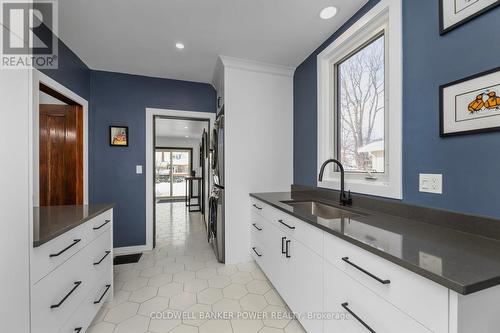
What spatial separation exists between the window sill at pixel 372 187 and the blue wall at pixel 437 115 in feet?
0.18

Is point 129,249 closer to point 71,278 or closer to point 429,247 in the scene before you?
point 71,278

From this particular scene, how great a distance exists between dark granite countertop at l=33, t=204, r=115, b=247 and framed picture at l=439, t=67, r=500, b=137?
2.08m

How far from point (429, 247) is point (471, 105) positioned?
728 millimetres

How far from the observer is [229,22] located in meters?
1.88

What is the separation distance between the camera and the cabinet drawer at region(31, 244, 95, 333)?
1.00 metres

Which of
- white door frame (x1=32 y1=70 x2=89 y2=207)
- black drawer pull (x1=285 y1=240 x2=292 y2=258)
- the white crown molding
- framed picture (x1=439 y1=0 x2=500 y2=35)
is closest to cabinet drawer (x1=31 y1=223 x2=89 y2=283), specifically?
white door frame (x1=32 y1=70 x2=89 y2=207)

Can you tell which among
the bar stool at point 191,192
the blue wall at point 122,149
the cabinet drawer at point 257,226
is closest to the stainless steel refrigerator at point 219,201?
the cabinet drawer at point 257,226

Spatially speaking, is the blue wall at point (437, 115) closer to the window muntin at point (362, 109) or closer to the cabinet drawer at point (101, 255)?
the window muntin at point (362, 109)

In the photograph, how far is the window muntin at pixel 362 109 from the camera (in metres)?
1.66

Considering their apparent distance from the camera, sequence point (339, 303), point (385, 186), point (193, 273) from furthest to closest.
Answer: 1. point (193, 273)
2. point (385, 186)
3. point (339, 303)

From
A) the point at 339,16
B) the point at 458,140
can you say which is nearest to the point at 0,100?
the point at 458,140

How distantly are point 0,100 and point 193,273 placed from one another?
6.74 ft

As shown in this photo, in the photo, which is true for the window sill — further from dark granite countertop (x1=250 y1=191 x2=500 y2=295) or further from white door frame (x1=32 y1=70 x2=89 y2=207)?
white door frame (x1=32 y1=70 x2=89 y2=207)

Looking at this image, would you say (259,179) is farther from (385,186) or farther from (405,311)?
(405,311)
